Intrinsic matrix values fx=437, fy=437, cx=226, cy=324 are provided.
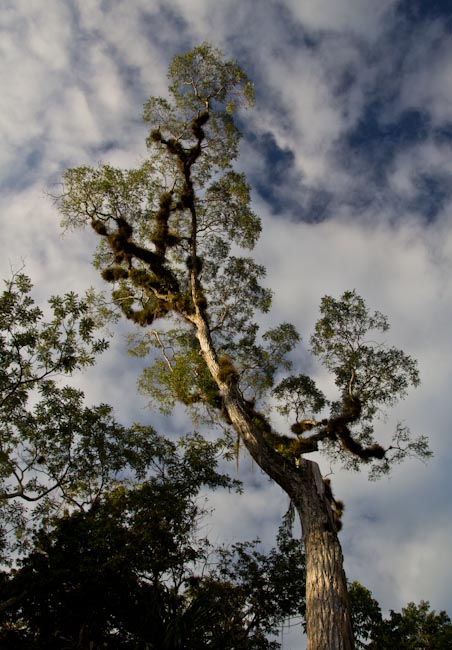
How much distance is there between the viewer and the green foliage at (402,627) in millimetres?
13891

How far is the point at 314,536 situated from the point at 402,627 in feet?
36.8

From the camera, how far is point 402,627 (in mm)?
14555

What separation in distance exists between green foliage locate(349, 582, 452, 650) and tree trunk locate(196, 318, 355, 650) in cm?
1038

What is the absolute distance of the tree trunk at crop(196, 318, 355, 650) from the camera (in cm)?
577

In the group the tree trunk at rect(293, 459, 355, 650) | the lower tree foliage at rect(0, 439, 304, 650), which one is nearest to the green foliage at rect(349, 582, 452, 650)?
the lower tree foliage at rect(0, 439, 304, 650)

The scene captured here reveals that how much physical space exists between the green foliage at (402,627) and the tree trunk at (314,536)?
10380mm

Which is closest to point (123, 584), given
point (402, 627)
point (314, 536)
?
point (314, 536)

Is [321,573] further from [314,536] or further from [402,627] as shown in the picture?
[402,627]

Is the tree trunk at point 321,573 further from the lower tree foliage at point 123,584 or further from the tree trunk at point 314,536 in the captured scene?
the lower tree foliage at point 123,584

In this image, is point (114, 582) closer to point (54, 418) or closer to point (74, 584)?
point (74, 584)

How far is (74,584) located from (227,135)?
1324 cm

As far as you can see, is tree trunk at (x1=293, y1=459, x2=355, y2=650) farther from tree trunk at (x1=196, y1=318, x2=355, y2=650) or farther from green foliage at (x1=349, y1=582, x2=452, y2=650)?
green foliage at (x1=349, y1=582, x2=452, y2=650)

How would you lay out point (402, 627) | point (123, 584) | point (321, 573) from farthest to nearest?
point (402, 627) < point (123, 584) < point (321, 573)

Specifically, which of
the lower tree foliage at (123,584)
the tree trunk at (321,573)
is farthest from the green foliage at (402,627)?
the tree trunk at (321,573)
